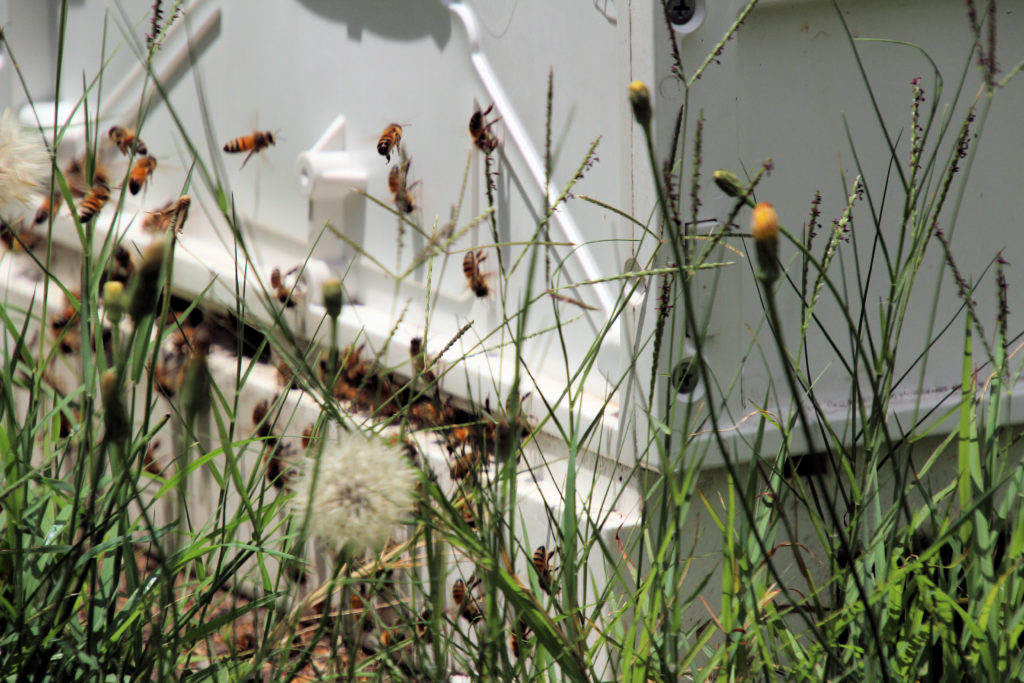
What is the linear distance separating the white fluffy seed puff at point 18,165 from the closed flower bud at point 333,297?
0.95m

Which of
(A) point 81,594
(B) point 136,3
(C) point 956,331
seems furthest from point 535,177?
(B) point 136,3

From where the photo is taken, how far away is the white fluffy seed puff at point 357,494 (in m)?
0.99

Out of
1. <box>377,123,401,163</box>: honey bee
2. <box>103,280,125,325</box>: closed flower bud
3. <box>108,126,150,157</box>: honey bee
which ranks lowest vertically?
<box>103,280,125,325</box>: closed flower bud

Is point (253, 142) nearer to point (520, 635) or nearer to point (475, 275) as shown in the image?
point (475, 275)

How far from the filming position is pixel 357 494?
103 cm

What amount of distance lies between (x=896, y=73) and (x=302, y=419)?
1.79 metres

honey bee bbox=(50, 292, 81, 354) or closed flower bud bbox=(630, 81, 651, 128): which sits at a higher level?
honey bee bbox=(50, 292, 81, 354)

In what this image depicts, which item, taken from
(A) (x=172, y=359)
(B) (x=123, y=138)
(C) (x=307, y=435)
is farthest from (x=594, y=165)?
(A) (x=172, y=359)

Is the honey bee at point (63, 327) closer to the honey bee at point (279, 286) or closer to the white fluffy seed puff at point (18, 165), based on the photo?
the honey bee at point (279, 286)

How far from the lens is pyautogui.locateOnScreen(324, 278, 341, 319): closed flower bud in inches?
33.8

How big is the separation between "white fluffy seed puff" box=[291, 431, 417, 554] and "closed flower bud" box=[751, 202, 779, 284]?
457mm

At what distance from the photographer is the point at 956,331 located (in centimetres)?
227

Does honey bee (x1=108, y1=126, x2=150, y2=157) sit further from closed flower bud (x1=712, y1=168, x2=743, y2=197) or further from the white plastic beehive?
closed flower bud (x1=712, y1=168, x2=743, y2=197)

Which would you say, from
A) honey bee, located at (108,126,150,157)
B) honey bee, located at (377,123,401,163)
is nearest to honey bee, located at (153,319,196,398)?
honey bee, located at (108,126,150,157)
